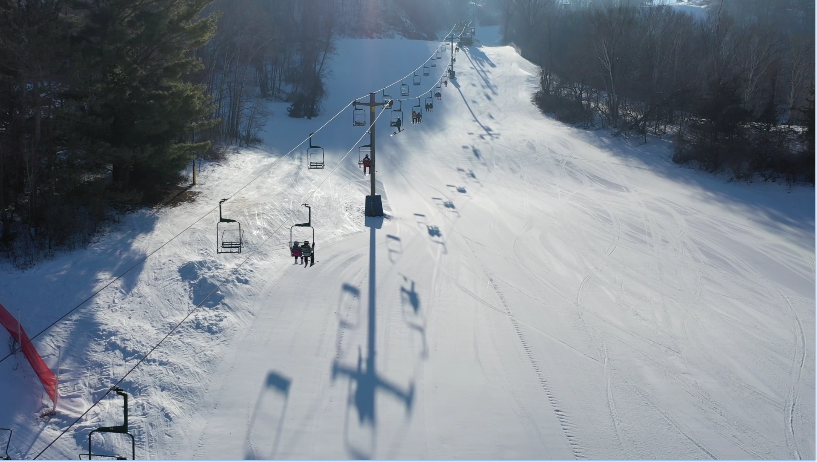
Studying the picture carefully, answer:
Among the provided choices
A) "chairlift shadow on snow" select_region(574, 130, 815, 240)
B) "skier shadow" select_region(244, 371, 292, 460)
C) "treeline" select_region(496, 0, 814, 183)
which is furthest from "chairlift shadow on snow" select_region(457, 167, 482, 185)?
"skier shadow" select_region(244, 371, 292, 460)

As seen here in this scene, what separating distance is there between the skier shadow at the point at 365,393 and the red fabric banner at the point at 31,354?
4.81m

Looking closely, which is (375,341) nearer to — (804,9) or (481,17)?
(804,9)

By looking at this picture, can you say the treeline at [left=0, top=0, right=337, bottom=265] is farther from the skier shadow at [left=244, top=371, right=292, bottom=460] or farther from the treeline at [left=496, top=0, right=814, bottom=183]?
the treeline at [left=496, top=0, right=814, bottom=183]

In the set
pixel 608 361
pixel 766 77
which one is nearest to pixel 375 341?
pixel 608 361

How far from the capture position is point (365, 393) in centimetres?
1088

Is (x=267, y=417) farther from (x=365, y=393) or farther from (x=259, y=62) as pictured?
(x=259, y=62)

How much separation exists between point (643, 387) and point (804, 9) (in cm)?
9223

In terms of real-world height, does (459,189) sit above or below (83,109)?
below

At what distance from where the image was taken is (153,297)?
44.3 feet

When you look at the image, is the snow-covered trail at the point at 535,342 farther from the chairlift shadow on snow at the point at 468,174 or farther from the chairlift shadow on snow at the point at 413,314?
the chairlift shadow on snow at the point at 468,174

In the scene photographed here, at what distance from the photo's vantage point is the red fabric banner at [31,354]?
9867 mm

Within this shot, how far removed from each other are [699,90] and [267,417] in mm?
40224

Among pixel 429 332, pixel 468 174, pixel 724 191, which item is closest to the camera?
pixel 429 332

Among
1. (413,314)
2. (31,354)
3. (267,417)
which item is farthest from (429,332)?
(31,354)
